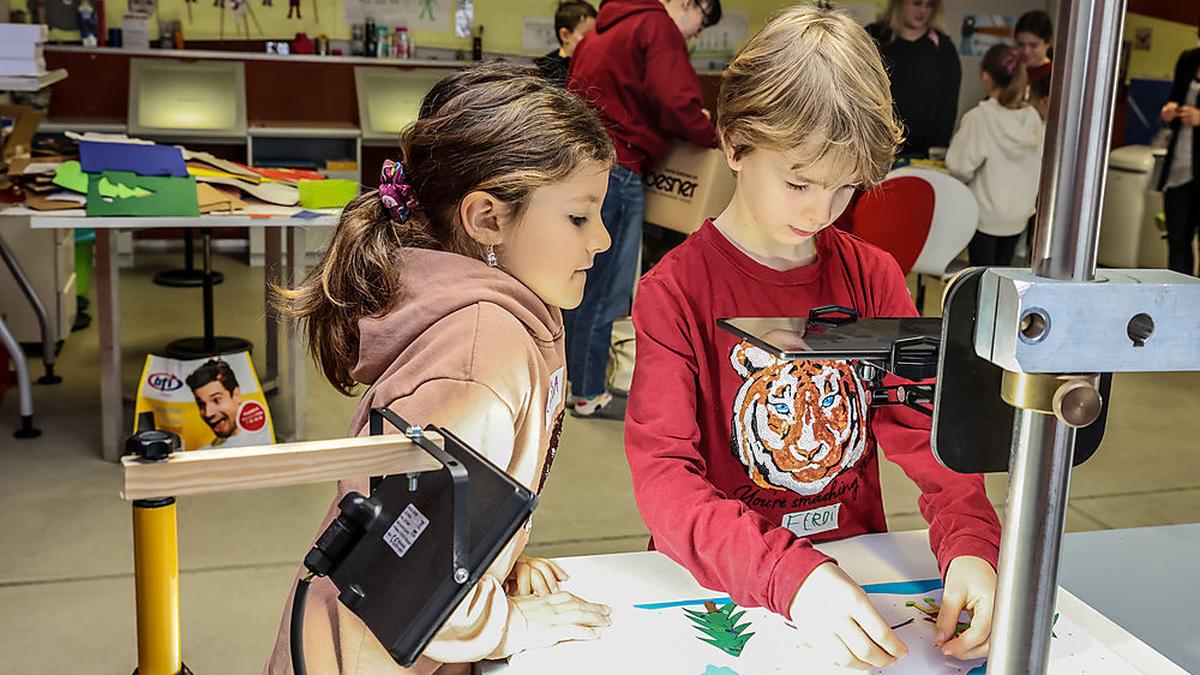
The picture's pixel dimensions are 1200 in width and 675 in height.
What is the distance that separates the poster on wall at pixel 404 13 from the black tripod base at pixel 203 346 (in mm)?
3384

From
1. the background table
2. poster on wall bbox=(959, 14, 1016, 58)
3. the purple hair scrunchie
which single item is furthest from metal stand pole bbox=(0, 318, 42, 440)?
poster on wall bbox=(959, 14, 1016, 58)

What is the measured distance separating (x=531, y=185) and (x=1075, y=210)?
2.62 ft

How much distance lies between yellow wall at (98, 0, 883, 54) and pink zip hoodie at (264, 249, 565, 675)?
628 cm

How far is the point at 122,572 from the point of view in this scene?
2.83 meters

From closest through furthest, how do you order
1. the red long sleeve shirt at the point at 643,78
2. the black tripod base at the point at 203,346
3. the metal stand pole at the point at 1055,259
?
the metal stand pole at the point at 1055,259, the red long sleeve shirt at the point at 643,78, the black tripod base at the point at 203,346

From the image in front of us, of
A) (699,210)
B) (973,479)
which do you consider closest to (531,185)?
(973,479)

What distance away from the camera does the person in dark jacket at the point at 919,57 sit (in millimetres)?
4547

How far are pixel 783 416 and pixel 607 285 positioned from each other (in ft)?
8.64

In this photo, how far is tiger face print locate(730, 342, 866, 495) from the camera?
1338 millimetres

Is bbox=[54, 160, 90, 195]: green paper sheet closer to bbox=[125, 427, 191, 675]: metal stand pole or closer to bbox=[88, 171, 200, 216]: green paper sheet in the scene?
bbox=[88, 171, 200, 216]: green paper sheet

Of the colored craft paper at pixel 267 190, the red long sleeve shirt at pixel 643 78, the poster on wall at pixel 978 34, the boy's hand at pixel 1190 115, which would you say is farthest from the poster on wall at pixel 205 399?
the poster on wall at pixel 978 34

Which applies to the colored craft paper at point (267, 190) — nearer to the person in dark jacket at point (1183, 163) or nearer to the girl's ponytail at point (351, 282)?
the girl's ponytail at point (351, 282)

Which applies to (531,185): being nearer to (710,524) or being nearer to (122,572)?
(710,524)

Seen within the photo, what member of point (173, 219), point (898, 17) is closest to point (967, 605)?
point (173, 219)
